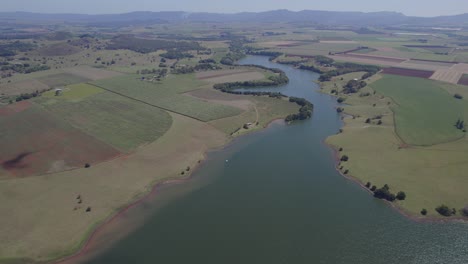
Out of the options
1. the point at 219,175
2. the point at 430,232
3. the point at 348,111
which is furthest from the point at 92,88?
the point at 430,232

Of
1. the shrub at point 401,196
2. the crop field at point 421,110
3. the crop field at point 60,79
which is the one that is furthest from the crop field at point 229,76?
the shrub at point 401,196

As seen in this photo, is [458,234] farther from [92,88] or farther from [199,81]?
[92,88]

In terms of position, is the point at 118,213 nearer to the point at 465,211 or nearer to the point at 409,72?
the point at 465,211

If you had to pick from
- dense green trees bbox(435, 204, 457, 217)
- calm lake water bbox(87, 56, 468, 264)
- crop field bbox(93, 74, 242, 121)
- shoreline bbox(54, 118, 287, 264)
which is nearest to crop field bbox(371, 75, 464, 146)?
dense green trees bbox(435, 204, 457, 217)

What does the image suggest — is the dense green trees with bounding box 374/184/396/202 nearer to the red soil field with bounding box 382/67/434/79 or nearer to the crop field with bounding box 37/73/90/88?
the red soil field with bounding box 382/67/434/79

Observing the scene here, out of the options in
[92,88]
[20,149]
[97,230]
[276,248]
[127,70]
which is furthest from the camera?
[127,70]
